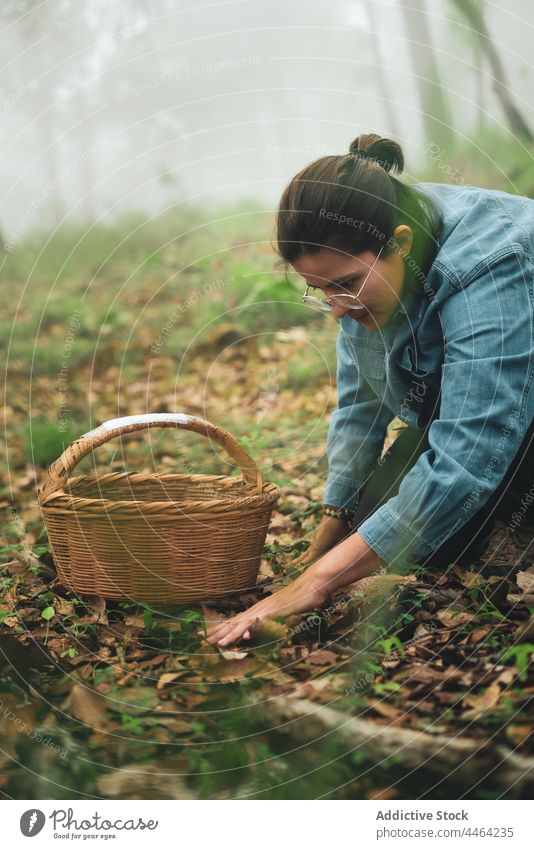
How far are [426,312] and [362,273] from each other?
0.21 metres

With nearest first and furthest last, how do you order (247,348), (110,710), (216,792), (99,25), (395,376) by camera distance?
1. (216,792)
2. (110,710)
3. (395,376)
4. (99,25)
5. (247,348)

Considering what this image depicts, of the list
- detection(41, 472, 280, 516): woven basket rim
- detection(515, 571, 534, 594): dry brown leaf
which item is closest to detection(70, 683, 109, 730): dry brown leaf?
detection(41, 472, 280, 516): woven basket rim

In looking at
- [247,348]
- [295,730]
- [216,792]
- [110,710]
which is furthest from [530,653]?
[247,348]

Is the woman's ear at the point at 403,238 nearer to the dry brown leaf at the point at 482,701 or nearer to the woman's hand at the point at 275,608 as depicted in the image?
the woman's hand at the point at 275,608

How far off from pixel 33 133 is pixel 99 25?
1.87 meters

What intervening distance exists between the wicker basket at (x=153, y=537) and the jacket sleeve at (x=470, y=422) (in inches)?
17.1

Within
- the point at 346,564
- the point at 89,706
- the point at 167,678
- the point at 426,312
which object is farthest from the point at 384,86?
the point at 89,706

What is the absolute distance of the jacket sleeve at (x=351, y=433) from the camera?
236 cm

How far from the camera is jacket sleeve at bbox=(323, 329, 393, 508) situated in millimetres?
2355

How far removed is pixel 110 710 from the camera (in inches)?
68.2

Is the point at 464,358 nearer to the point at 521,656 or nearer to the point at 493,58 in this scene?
the point at 521,656

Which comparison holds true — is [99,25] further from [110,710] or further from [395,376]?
[110,710]

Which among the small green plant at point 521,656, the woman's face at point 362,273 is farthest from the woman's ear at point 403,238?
the small green plant at point 521,656

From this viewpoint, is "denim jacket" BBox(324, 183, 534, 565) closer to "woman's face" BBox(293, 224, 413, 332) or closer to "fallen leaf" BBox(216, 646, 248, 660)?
"woman's face" BBox(293, 224, 413, 332)
